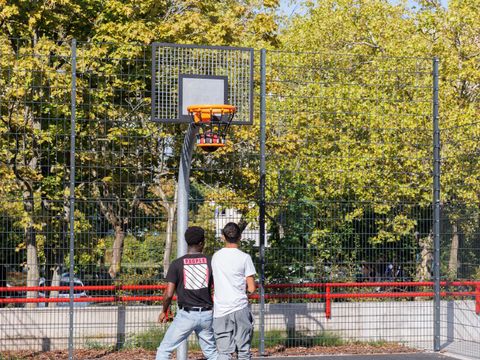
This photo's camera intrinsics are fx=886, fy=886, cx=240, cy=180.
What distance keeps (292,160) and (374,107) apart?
5.27 m

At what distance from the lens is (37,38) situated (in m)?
21.3

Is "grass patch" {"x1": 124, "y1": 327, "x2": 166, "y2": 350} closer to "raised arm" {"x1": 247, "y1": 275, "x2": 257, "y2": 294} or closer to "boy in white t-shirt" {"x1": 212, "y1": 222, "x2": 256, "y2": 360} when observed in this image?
"boy in white t-shirt" {"x1": 212, "y1": 222, "x2": 256, "y2": 360}

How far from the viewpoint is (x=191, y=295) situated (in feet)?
28.9

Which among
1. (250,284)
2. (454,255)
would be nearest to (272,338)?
(454,255)

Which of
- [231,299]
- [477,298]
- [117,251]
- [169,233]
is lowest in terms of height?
[477,298]

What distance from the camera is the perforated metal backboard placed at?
11.9 m

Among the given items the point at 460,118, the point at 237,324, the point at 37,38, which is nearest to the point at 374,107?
the point at 460,118

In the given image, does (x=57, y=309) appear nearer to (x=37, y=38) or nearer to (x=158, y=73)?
(x=158, y=73)

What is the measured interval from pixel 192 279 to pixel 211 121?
8.82 ft

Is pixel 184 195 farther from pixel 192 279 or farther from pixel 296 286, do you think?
pixel 296 286

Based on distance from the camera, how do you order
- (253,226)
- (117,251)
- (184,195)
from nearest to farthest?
(184,195) < (117,251) < (253,226)

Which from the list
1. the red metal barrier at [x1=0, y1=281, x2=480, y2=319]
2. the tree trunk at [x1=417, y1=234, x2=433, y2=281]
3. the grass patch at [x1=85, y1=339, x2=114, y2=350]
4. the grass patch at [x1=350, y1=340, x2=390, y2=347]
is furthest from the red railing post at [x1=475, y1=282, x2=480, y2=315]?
the grass patch at [x1=85, y1=339, x2=114, y2=350]

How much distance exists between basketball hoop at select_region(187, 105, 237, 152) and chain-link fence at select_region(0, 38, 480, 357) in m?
1.76

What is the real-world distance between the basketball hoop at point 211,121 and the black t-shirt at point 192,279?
232 cm
